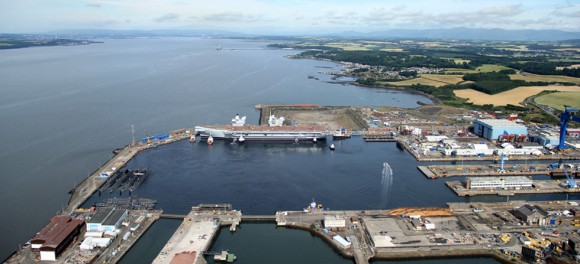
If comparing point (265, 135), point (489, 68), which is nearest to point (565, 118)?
point (265, 135)

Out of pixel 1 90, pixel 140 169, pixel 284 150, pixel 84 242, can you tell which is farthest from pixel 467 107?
pixel 1 90

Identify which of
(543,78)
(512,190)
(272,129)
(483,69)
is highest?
(483,69)

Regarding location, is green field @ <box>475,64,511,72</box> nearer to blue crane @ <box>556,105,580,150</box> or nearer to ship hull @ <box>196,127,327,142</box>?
blue crane @ <box>556,105,580,150</box>

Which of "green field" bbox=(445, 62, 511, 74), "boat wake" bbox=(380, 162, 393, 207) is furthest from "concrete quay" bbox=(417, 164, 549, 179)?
"green field" bbox=(445, 62, 511, 74)

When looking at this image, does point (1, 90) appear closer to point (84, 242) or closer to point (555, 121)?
point (84, 242)

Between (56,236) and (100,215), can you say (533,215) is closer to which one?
(100,215)

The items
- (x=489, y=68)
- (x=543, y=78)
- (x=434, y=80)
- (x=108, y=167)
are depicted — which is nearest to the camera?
(x=108, y=167)

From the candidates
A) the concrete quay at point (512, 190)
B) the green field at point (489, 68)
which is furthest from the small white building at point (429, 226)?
the green field at point (489, 68)
